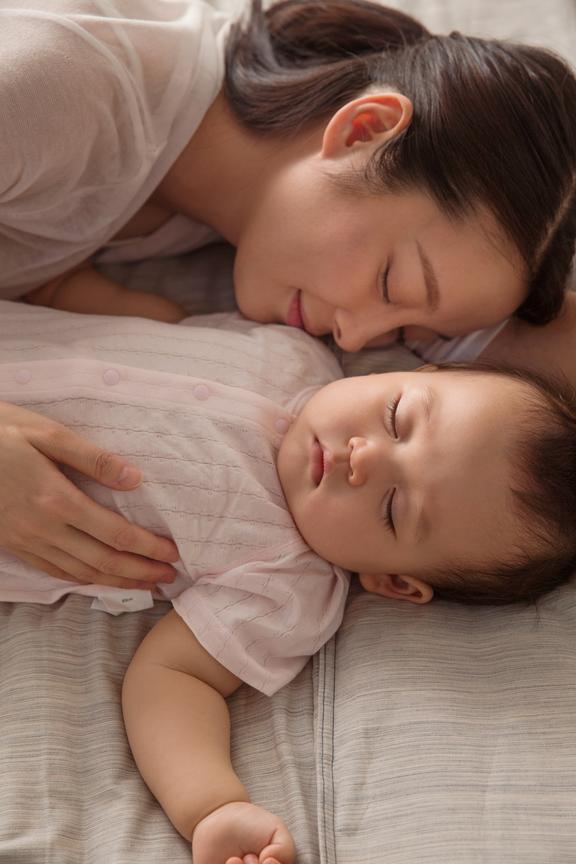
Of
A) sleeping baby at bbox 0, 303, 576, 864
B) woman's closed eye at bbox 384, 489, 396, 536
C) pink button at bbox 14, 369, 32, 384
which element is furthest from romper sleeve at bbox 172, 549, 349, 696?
pink button at bbox 14, 369, 32, 384

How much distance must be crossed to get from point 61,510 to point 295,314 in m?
0.50

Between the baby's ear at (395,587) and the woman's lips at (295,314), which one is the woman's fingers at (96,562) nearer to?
the baby's ear at (395,587)

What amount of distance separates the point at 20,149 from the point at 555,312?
2.84 feet

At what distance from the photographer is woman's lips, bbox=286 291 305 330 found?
143 cm

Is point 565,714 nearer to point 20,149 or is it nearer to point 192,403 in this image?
point 192,403

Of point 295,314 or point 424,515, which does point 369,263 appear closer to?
point 295,314

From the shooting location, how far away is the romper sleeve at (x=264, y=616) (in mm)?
1192

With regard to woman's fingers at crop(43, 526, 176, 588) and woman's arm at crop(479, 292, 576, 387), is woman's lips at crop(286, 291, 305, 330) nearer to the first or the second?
woman's arm at crop(479, 292, 576, 387)

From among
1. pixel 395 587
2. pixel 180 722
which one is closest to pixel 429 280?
pixel 395 587

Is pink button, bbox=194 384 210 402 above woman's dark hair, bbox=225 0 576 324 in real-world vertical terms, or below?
below

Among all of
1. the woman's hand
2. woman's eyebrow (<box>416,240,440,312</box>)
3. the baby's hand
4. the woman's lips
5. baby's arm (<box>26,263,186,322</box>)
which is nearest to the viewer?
the baby's hand

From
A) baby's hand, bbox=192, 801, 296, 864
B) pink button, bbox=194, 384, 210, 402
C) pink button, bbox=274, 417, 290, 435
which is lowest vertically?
baby's hand, bbox=192, 801, 296, 864

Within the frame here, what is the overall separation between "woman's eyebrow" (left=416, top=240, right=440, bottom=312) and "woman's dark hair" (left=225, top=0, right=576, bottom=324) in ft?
0.23

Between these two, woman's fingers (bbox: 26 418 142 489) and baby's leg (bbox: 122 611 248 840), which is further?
woman's fingers (bbox: 26 418 142 489)
